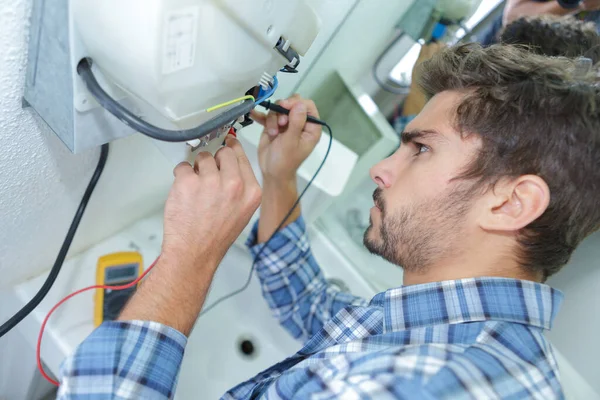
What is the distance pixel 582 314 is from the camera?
90 centimetres

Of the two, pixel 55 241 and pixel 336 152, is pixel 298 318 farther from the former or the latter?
pixel 55 241

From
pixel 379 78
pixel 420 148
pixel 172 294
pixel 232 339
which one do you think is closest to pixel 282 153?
pixel 420 148

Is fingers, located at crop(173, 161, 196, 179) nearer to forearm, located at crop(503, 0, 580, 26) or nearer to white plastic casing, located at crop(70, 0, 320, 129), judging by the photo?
white plastic casing, located at crop(70, 0, 320, 129)

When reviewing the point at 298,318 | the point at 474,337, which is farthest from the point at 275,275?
the point at 474,337

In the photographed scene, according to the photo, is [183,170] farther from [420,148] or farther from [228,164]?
[420,148]

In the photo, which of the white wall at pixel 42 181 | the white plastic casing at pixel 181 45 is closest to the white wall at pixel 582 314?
the white plastic casing at pixel 181 45

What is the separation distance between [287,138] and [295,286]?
34cm

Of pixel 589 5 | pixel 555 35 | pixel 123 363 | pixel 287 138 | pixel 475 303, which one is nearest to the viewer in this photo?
pixel 123 363

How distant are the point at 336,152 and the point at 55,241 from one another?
64 cm

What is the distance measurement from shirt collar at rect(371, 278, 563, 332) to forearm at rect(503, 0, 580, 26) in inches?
42.2

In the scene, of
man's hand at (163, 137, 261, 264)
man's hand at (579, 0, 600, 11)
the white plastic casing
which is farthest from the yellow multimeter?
man's hand at (579, 0, 600, 11)

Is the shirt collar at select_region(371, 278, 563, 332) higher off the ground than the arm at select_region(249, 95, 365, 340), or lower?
higher

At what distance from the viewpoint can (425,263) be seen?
69 centimetres

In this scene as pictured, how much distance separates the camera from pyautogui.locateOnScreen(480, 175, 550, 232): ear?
59 centimetres
